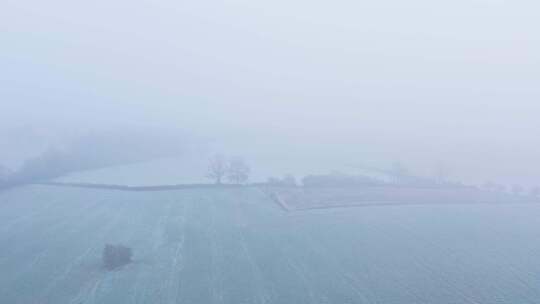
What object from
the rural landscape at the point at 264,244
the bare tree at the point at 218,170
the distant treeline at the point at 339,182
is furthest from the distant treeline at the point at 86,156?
the distant treeline at the point at 339,182

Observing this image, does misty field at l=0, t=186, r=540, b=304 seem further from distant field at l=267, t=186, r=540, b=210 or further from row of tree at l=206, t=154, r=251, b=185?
row of tree at l=206, t=154, r=251, b=185

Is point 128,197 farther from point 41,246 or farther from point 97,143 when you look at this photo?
point 97,143

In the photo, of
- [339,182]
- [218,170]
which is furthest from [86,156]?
[339,182]

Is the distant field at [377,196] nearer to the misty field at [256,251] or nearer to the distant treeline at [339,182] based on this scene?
the distant treeline at [339,182]

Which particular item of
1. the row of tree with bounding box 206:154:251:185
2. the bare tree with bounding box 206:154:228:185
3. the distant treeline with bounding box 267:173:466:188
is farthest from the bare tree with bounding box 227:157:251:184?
the distant treeline with bounding box 267:173:466:188

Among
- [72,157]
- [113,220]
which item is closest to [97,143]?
[72,157]

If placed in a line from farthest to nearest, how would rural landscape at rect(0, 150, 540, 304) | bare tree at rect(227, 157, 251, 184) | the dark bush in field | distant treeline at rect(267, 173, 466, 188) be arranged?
1. bare tree at rect(227, 157, 251, 184)
2. distant treeline at rect(267, 173, 466, 188)
3. the dark bush in field
4. rural landscape at rect(0, 150, 540, 304)

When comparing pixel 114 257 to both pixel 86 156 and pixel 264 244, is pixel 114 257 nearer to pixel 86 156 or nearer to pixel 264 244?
pixel 264 244
